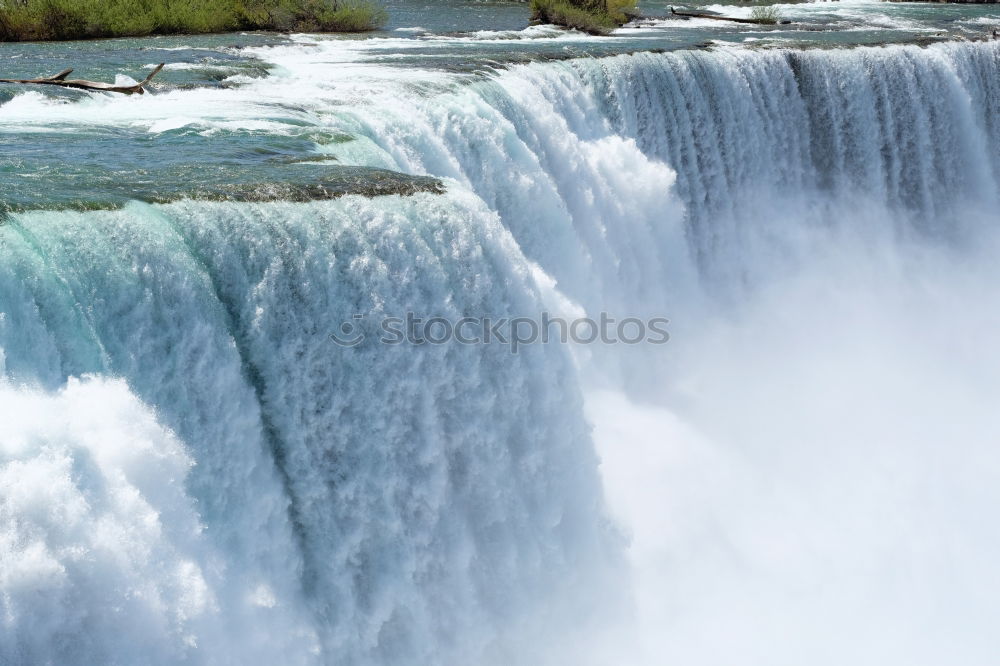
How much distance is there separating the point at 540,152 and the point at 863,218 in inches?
232

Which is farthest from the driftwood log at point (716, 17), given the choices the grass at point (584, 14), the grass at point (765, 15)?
the grass at point (584, 14)

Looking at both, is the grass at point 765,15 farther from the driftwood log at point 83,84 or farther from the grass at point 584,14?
the driftwood log at point 83,84

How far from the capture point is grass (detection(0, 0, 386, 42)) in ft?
52.0

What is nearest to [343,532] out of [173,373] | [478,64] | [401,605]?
[401,605]

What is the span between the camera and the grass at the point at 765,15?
21.1m

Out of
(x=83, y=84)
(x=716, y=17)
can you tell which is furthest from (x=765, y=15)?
(x=83, y=84)

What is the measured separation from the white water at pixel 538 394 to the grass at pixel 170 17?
4601 mm

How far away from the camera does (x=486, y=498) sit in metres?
6.81

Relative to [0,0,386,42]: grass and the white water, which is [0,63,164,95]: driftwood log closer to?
A: the white water

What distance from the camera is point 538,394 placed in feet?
23.4

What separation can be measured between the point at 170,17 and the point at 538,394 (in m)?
13.1

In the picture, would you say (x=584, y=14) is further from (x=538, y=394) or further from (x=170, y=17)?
(x=538, y=394)

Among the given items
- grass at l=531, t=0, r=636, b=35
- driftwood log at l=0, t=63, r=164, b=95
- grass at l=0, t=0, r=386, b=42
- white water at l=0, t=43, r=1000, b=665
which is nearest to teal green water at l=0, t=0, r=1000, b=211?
driftwood log at l=0, t=63, r=164, b=95

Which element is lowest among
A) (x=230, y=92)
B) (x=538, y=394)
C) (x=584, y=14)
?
(x=538, y=394)
